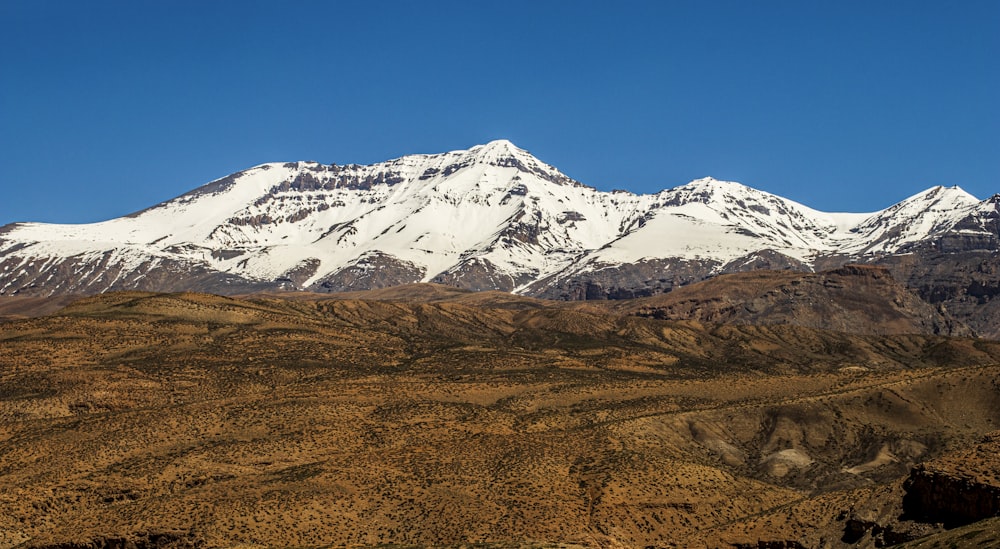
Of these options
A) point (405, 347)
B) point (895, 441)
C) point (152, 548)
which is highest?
point (405, 347)

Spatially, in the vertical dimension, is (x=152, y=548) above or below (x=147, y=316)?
below

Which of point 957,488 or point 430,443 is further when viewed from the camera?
point 430,443

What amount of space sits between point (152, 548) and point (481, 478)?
2074 centimetres

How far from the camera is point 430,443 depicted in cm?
9081

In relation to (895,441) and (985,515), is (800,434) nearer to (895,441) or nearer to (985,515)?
(895,441)

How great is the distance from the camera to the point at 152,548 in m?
70.2

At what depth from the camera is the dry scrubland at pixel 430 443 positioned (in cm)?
7269

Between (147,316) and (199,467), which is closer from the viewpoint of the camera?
(199,467)

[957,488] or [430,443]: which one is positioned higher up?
[430,443]

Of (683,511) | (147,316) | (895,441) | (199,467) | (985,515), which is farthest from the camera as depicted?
(147,316)

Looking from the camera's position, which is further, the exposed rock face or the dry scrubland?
the dry scrubland

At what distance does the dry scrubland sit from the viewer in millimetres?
72688

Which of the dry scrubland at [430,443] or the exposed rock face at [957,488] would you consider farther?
the dry scrubland at [430,443]

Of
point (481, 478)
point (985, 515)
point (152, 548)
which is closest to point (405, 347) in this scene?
point (481, 478)
